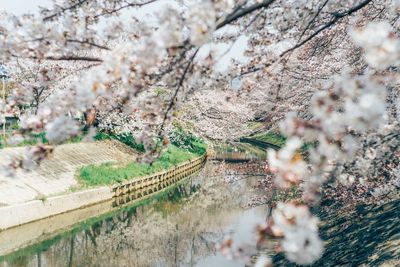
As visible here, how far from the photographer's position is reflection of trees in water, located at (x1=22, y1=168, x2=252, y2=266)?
15.9 meters

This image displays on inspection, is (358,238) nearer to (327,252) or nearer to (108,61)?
(327,252)

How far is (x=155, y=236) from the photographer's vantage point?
18.4 meters

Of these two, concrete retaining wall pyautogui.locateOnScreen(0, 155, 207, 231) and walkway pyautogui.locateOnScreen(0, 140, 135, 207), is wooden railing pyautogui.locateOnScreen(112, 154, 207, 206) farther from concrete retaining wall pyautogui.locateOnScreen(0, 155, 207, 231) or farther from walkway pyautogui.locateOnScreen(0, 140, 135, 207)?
walkway pyautogui.locateOnScreen(0, 140, 135, 207)

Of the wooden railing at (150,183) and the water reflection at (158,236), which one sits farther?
the wooden railing at (150,183)

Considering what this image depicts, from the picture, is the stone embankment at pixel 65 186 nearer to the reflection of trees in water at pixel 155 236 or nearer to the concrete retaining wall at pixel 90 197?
the concrete retaining wall at pixel 90 197

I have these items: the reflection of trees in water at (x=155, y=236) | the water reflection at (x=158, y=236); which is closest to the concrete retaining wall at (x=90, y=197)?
the water reflection at (x=158, y=236)

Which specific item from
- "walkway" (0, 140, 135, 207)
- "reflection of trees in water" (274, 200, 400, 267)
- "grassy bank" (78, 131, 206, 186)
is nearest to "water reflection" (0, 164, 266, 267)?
"grassy bank" (78, 131, 206, 186)

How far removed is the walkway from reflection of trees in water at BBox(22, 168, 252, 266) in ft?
9.84

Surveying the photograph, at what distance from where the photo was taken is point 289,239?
2973mm

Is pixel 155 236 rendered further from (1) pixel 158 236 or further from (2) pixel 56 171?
(2) pixel 56 171

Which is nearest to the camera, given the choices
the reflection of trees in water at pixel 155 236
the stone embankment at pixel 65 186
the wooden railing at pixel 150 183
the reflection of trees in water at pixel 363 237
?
the reflection of trees in water at pixel 363 237

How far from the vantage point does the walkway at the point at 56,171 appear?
19.0 metres

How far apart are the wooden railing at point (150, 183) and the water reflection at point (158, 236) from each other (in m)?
1.72

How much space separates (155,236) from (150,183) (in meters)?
9.78
